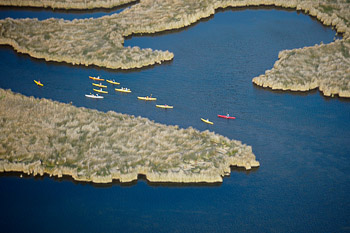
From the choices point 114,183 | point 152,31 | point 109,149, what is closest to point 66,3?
point 152,31

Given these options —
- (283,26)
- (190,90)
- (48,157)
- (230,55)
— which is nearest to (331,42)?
(283,26)

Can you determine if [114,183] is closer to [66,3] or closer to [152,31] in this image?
[152,31]

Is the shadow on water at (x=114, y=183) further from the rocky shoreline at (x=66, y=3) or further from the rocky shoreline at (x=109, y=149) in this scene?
the rocky shoreline at (x=66, y=3)

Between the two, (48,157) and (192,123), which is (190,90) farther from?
(48,157)

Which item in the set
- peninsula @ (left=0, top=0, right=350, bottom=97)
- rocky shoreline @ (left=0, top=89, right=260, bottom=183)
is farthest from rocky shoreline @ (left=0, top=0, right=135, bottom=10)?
rocky shoreline @ (left=0, top=89, right=260, bottom=183)

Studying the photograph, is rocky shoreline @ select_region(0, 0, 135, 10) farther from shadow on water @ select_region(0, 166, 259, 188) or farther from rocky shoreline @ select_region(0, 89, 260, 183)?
shadow on water @ select_region(0, 166, 259, 188)

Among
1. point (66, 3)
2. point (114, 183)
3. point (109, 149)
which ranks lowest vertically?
point (114, 183)
